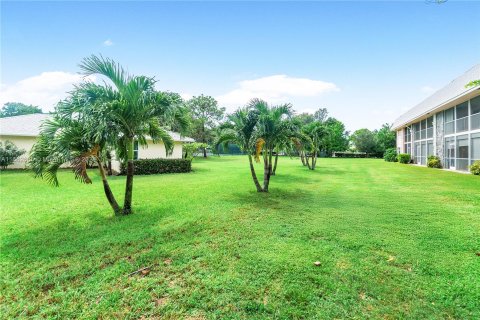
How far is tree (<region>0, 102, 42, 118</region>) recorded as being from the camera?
51.9 m

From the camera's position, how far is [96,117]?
A: 201 inches

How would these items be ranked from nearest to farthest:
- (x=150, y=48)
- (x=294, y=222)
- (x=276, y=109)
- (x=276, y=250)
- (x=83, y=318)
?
1. (x=83, y=318)
2. (x=276, y=250)
3. (x=294, y=222)
4. (x=276, y=109)
5. (x=150, y=48)

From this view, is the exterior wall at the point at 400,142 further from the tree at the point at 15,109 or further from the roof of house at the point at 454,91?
the tree at the point at 15,109

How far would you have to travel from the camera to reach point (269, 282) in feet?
9.91

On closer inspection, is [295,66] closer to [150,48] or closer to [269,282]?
[150,48]

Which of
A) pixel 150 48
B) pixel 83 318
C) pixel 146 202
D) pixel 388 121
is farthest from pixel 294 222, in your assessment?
pixel 388 121

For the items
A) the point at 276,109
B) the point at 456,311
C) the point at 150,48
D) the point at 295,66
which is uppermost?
the point at 295,66

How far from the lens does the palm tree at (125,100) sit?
17.9 feet

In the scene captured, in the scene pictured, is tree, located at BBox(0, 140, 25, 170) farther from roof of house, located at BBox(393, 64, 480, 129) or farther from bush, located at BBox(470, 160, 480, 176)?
bush, located at BBox(470, 160, 480, 176)

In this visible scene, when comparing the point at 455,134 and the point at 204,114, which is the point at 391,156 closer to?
the point at 455,134

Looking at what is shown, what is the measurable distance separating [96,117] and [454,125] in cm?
2433

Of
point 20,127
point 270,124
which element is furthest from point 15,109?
point 270,124

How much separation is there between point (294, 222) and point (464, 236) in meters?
3.33

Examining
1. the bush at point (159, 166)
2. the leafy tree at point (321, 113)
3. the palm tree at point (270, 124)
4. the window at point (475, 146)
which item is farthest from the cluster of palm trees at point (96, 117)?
the leafy tree at point (321, 113)
